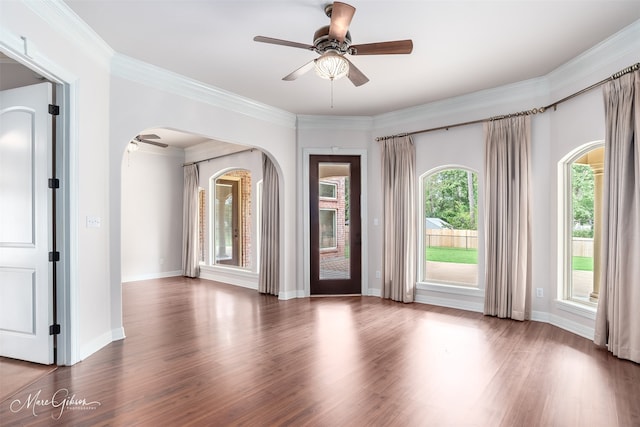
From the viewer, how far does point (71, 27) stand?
3039 mm

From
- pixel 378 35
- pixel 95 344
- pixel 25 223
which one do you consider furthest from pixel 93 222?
pixel 378 35

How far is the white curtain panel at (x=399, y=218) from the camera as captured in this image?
18.0 feet

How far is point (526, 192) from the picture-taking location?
445 cm

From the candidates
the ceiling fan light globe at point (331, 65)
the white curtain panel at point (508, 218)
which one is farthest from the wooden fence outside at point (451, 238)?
the ceiling fan light globe at point (331, 65)

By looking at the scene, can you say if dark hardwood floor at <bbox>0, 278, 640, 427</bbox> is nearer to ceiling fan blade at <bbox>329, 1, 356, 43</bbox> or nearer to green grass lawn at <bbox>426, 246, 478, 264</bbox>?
A: green grass lawn at <bbox>426, 246, 478, 264</bbox>

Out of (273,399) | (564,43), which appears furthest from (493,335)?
(564,43)

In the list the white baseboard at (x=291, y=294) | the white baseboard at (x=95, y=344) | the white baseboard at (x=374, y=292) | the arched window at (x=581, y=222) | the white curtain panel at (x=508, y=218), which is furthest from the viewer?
the white baseboard at (x=374, y=292)

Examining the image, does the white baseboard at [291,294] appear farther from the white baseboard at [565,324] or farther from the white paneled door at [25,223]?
the white baseboard at [565,324]

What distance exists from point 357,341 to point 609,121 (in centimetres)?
332

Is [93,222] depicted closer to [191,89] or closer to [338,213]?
[191,89]

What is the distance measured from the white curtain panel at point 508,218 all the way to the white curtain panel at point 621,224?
39.5 inches

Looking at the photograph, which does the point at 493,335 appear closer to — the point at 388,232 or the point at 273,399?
the point at 388,232

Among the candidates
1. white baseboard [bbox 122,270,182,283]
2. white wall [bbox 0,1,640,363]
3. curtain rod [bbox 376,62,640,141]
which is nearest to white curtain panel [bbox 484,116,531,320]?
curtain rod [bbox 376,62,640,141]

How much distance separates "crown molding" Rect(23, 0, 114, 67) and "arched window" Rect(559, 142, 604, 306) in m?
5.20
